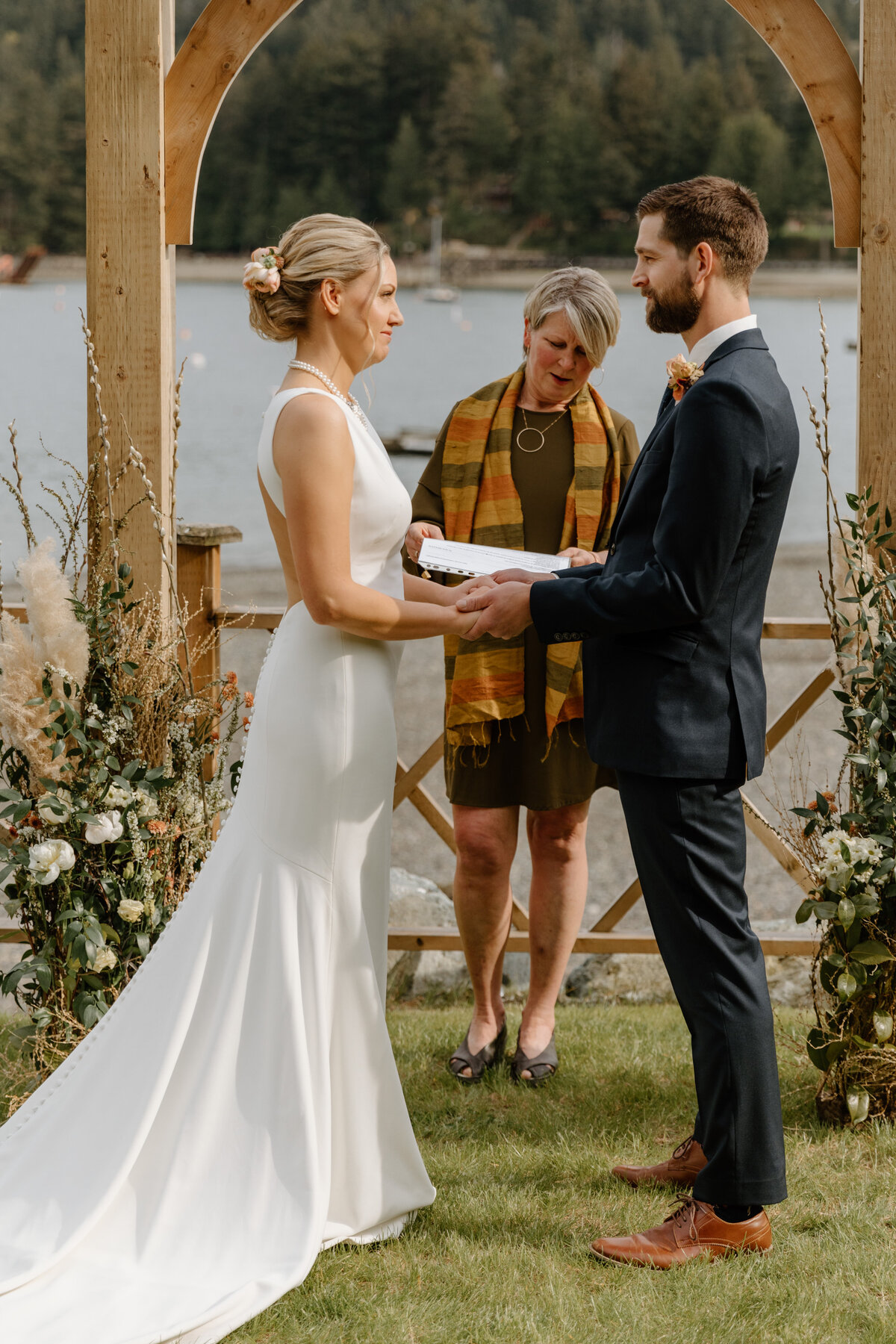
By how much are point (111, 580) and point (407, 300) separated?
195ft

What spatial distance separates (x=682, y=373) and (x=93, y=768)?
163 centimetres

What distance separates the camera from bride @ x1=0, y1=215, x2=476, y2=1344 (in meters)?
2.47

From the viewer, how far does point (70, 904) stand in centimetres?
314

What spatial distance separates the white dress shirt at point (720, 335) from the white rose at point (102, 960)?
184 cm

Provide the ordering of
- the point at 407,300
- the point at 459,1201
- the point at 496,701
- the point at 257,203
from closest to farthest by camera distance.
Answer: the point at 459,1201, the point at 496,701, the point at 257,203, the point at 407,300

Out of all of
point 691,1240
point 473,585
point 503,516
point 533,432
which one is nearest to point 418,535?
point 503,516

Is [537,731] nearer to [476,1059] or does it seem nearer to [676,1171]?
[476,1059]

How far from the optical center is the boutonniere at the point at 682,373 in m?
2.50

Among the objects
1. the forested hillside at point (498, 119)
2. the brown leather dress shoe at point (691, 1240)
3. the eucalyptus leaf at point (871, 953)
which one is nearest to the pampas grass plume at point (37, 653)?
the brown leather dress shoe at point (691, 1240)

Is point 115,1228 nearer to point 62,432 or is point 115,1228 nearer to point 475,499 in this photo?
point 475,499

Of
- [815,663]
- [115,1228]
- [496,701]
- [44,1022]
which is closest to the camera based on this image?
[115,1228]

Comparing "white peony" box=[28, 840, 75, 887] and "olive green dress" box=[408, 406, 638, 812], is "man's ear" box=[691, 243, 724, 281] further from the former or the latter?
"white peony" box=[28, 840, 75, 887]

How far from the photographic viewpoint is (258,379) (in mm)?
48406

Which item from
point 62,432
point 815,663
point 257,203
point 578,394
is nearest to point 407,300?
point 257,203
